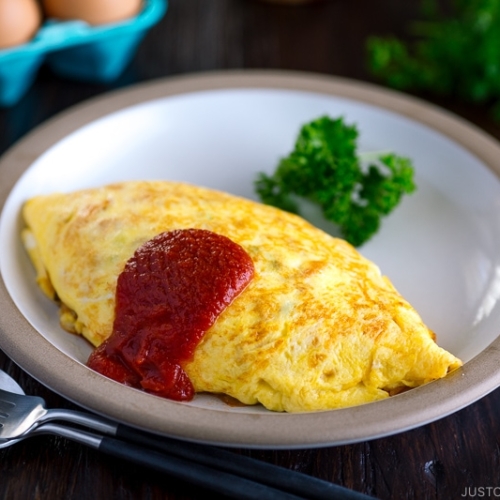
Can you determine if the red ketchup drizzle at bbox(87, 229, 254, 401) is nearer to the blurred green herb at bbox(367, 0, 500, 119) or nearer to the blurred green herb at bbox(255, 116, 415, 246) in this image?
the blurred green herb at bbox(255, 116, 415, 246)

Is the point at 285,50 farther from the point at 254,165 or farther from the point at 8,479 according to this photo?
the point at 8,479

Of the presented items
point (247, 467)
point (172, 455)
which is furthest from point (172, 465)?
point (247, 467)

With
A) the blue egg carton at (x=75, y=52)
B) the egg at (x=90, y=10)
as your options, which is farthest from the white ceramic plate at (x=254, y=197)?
the egg at (x=90, y=10)

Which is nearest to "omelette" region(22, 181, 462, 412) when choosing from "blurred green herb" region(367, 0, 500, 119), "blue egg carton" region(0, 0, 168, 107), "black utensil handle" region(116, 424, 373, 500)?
"black utensil handle" region(116, 424, 373, 500)

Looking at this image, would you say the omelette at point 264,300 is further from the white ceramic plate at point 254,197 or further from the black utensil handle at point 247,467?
the black utensil handle at point 247,467

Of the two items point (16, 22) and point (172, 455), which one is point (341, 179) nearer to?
point (172, 455)

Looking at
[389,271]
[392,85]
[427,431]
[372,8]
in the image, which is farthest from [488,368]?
[372,8]
